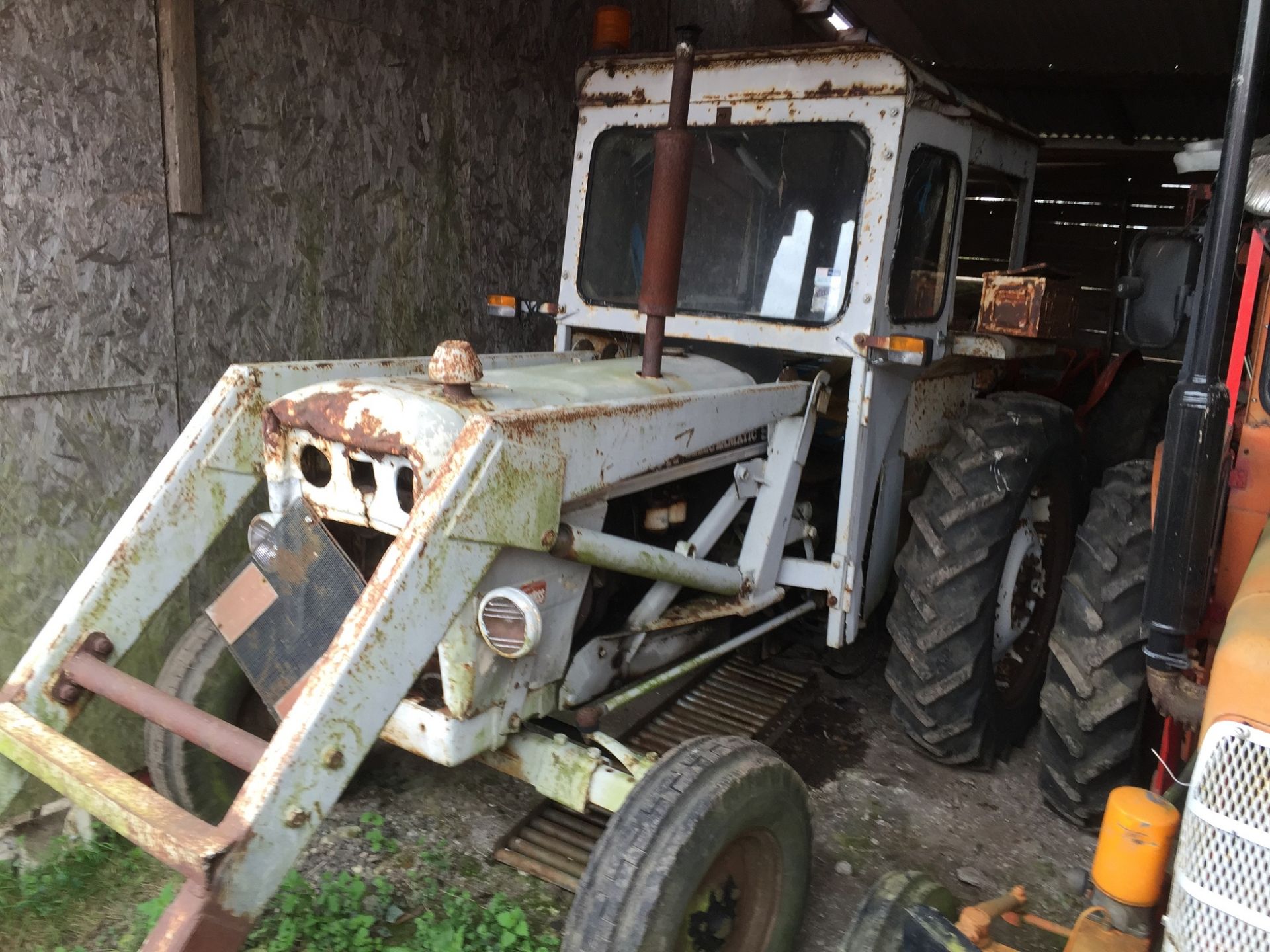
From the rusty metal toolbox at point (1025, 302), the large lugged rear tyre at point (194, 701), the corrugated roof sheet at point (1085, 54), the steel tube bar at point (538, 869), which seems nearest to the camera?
the large lugged rear tyre at point (194, 701)

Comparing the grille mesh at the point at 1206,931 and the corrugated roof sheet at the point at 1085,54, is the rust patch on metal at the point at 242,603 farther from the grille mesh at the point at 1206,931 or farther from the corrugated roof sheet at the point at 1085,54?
the corrugated roof sheet at the point at 1085,54

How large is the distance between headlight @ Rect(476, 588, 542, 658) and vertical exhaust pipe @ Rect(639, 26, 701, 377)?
0.92 m

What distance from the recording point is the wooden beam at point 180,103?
2939mm

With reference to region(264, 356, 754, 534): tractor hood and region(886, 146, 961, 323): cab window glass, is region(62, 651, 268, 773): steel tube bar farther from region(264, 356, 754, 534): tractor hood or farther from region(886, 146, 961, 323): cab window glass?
region(886, 146, 961, 323): cab window glass

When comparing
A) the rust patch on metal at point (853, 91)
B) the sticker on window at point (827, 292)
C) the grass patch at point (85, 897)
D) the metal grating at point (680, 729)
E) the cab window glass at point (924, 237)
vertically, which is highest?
the rust patch on metal at point (853, 91)

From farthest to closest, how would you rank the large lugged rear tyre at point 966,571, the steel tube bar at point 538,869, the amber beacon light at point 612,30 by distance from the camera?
1. the amber beacon light at point 612,30
2. the large lugged rear tyre at point 966,571
3. the steel tube bar at point 538,869

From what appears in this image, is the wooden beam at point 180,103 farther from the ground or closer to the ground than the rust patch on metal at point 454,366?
farther from the ground

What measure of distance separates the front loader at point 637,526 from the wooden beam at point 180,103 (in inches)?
37.1

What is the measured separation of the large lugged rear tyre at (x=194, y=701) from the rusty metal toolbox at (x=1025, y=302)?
2661mm

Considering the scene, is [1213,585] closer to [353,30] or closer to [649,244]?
[649,244]

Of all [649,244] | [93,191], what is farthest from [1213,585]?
[93,191]

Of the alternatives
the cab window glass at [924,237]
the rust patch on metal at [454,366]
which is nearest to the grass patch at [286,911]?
the rust patch on metal at [454,366]

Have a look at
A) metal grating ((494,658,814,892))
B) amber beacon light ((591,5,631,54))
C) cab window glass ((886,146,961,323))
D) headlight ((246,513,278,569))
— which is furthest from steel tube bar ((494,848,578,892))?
amber beacon light ((591,5,631,54))

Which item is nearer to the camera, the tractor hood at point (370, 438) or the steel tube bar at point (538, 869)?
the tractor hood at point (370, 438)
